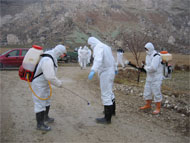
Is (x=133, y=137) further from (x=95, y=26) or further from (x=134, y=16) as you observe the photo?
(x=134, y=16)

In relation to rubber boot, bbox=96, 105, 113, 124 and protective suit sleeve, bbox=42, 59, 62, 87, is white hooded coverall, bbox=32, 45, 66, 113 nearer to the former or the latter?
protective suit sleeve, bbox=42, 59, 62, 87

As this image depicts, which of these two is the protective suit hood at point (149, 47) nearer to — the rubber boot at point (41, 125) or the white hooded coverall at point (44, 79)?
the white hooded coverall at point (44, 79)

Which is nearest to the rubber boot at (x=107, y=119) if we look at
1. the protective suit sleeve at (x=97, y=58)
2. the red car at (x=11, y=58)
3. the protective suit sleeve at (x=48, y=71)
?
the protective suit sleeve at (x=97, y=58)

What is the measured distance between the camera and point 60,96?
657cm

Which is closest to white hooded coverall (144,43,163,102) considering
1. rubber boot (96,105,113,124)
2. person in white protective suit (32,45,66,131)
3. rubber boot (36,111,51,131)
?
rubber boot (96,105,113,124)

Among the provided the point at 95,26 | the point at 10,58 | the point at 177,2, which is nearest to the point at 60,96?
the point at 10,58

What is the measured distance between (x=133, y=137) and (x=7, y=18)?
44.3 m

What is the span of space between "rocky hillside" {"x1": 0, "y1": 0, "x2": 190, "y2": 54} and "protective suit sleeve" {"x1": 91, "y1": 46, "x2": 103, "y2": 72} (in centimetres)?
2621

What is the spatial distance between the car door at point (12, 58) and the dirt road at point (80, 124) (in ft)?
18.8

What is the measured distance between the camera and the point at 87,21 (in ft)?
129

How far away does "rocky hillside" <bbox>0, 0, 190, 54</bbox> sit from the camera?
34.4 meters

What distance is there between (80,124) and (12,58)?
8993 mm

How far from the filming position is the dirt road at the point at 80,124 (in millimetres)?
3826

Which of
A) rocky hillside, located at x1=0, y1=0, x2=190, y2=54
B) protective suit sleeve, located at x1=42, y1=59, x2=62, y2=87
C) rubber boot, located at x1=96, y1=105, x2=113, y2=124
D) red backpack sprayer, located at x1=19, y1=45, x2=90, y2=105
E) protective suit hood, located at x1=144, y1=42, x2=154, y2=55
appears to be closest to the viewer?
protective suit sleeve, located at x1=42, y1=59, x2=62, y2=87
